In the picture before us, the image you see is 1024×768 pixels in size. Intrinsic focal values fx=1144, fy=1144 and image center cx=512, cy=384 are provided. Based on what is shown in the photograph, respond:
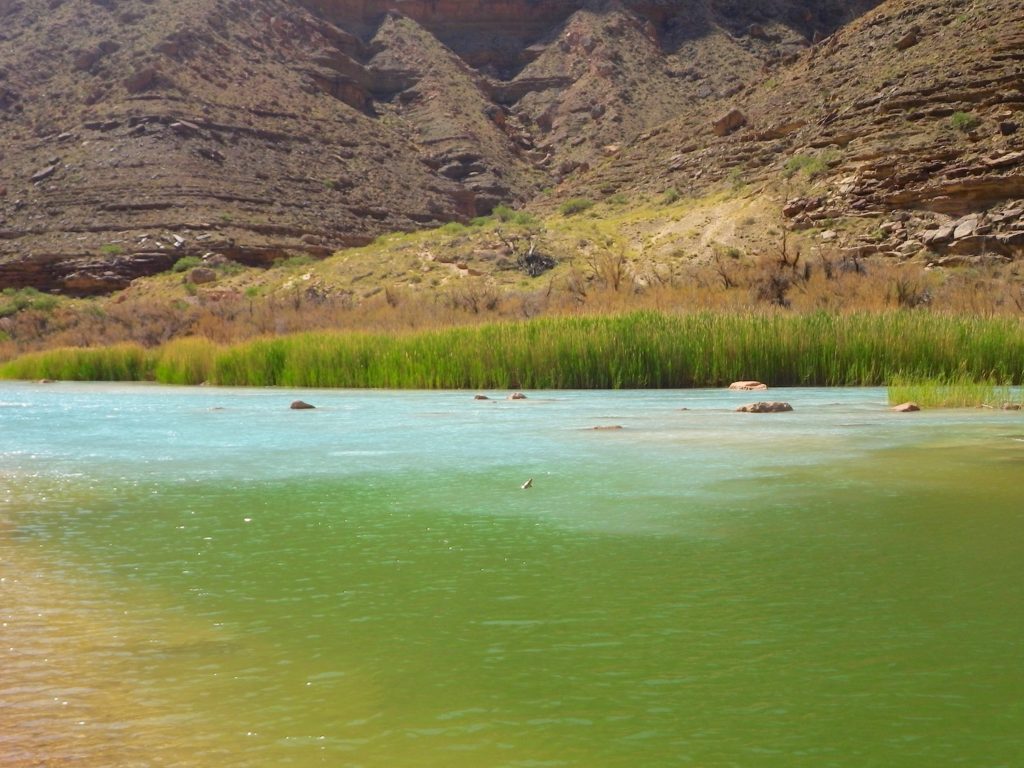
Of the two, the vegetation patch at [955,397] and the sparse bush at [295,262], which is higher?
the sparse bush at [295,262]

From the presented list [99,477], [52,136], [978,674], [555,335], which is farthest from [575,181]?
[978,674]

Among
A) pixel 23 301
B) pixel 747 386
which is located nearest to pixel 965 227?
pixel 747 386

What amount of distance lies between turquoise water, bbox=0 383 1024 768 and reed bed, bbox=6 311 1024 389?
8.20 meters

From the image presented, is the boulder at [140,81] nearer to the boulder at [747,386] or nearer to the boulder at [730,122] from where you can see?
the boulder at [730,122]

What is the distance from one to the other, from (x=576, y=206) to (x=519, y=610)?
145 ft

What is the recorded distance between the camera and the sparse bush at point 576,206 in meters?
46.4

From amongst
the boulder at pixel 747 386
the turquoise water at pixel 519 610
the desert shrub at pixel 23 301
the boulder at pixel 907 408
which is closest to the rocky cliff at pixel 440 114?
the desert shrub at pixel 23 301

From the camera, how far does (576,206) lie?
4672 cm

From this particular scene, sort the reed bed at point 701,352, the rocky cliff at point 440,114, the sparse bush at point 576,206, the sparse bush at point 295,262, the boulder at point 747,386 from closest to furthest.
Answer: the boulder at point 747,386
the reed bed at point 701,352
the rocky cliff at point 440,114
the sparse bush at point 295,262
the sparse bush at point 576,206

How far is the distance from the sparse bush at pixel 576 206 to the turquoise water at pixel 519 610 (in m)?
40.1

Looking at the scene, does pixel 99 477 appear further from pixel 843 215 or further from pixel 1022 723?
pixel 843 215

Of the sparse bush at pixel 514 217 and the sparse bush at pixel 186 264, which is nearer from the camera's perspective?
the sparse bush at pixel 186 264

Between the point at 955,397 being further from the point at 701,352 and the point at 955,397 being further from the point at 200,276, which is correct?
the point at 200,276

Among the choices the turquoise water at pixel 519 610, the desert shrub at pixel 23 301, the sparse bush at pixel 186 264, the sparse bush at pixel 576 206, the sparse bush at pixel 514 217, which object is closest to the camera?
the turquoise water at pixel 519 610
